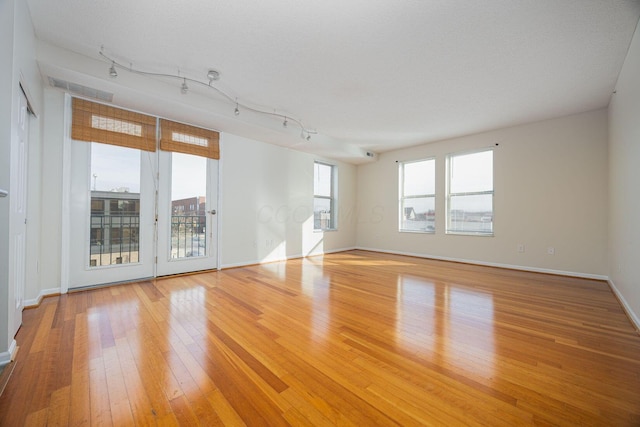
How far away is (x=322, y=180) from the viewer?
6.62 meters

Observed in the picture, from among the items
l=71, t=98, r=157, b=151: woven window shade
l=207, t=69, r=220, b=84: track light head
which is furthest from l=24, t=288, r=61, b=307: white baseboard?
l=207, t=69, r=220, b=84: track light head

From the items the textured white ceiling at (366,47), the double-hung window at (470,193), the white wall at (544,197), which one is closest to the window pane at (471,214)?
the double-hung window at (470,193)

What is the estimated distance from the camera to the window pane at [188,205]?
402cm

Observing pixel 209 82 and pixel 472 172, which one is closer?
pixel 209 82

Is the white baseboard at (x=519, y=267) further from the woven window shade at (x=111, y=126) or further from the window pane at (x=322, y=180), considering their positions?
the woven window shade at (x=111, y=126)

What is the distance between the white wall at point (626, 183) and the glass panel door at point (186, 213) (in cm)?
509

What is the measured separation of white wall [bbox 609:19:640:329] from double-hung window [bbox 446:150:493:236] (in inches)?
65.5

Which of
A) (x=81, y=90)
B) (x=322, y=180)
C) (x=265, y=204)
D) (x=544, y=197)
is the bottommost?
(x=265, y=204)

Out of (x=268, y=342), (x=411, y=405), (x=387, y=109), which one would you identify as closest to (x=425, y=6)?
(x=387, y=109)

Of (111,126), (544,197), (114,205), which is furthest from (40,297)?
(544,197)

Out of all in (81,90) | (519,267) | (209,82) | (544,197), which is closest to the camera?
(81,90)

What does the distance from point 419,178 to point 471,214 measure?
1408mm

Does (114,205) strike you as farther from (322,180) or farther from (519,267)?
(519,267)

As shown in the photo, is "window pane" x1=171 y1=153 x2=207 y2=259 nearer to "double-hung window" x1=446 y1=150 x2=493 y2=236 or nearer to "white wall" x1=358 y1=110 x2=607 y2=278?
"white wall" x1=358 y1=110 x2=607 y2=278
